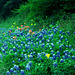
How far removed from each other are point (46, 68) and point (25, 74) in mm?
463

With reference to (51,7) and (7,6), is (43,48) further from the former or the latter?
(7,6)

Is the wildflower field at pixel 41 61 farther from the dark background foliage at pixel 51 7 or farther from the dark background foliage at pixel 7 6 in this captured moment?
the dark background foliage at pixel 7 6

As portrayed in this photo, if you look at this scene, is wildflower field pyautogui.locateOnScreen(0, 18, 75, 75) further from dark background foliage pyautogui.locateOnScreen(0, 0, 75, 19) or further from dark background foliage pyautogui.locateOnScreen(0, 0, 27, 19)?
dark background foliage pyautogui.locateOnScreen(0, 0, 27, 19)

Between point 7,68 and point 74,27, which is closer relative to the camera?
point 7,68

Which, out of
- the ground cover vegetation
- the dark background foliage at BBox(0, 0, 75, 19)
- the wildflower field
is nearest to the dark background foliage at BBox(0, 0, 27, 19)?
the ground cover vegetation

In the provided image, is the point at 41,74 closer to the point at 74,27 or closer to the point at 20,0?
the point at 74,27

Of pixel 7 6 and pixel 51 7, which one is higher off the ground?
pixel 51 7

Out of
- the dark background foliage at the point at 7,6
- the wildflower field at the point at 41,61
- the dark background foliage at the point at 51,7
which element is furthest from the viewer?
the dark background foliage at the point at 7,6

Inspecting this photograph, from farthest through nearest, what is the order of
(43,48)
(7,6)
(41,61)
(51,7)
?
1. (7,6)
2. (51,7)
3. (43,48)
4. (41,61)

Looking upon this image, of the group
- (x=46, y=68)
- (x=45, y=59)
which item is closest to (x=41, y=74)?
(x=46, y=68)

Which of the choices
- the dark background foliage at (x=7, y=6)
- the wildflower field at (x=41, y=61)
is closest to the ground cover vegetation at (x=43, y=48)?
the wildflower field at (x=41, y=61)

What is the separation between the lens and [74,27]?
17.0ft

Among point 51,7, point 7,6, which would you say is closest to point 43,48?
point 51,7

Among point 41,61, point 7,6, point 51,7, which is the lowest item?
point 41,61
